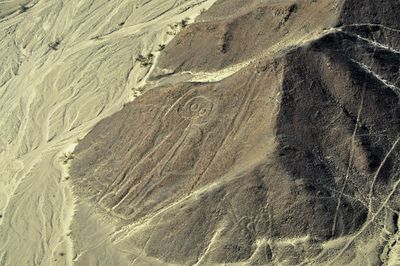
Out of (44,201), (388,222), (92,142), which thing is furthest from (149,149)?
(388,222)

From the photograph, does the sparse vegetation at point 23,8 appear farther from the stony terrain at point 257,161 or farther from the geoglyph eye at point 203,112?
the geoglyph eye at point 203,112

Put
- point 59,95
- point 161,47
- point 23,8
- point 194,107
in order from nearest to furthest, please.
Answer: point 194,107
point 59,95
point 161,47
point 23,8

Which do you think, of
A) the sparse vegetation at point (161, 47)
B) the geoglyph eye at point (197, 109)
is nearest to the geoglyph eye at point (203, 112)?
the geoglyph eye at point (197, 109)

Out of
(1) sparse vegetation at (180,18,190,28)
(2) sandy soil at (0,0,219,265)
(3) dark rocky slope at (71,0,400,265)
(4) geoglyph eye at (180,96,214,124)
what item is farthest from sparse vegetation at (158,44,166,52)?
(4) geoglyph eye at (180,96,214,124)

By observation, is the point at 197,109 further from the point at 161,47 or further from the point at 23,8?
the point at 23,8

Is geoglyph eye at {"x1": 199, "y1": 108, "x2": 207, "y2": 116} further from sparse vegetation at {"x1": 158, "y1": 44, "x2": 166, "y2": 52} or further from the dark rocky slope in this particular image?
sparse vegetation at {"x1": 158, "y1": 44, "x2": 166, "y2": 52}

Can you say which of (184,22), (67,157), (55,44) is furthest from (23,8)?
(67,157)
